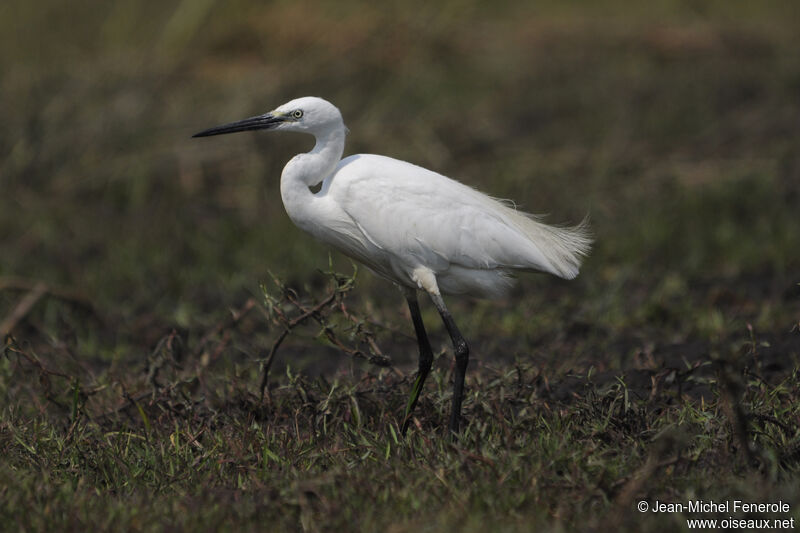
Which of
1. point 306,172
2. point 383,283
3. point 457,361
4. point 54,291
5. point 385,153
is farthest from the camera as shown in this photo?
point 385,153

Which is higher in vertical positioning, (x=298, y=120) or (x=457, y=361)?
(x=298, y=120)

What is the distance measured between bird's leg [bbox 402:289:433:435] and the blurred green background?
0.51m

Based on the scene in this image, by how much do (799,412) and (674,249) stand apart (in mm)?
2946

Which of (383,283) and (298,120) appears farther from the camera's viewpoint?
(383,283)

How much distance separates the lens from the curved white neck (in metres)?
3.47

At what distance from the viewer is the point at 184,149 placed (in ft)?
24.8

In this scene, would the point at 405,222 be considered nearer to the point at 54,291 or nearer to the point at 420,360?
the point at 420,360

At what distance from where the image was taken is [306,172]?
11.4 ft

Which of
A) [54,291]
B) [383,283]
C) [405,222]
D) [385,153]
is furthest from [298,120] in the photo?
[385,153]

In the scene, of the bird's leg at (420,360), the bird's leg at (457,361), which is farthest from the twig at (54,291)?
the bird's leg at (457,361)

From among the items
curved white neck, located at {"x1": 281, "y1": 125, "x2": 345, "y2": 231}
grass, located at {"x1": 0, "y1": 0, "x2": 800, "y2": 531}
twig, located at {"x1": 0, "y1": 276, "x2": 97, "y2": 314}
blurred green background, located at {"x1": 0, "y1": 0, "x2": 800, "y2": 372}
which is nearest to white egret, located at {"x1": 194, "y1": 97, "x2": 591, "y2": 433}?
curved white neck, located at {"x1": 281, "y1": 125, "x2": 345, "y2": 231}

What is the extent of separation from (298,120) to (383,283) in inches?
96.8

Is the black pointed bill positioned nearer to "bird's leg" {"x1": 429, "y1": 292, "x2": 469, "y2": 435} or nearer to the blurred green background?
"bird's leg" {"x1": 429, "y1": 292, "x2": 469, "y2": 435}

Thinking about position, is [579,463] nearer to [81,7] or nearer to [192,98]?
[192,98]
